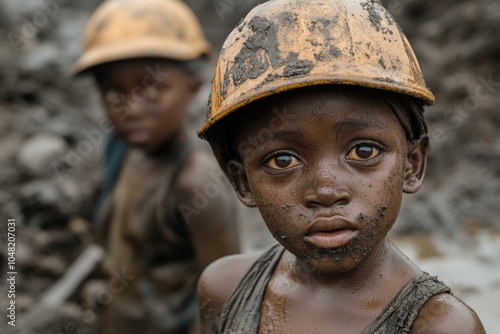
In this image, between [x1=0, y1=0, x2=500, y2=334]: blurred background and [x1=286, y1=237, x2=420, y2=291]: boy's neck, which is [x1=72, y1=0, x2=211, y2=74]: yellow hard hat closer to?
[x1=0, y1=0, x2=500, y2=334]: blurred background

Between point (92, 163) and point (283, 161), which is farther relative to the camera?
point (92, 163)

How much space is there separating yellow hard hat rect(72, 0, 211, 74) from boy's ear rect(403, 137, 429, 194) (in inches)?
80.9

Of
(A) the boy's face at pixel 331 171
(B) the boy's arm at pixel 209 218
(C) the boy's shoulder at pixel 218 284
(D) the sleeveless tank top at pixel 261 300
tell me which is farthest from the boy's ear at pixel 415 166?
(B) the boy's arm at pixel 209 218

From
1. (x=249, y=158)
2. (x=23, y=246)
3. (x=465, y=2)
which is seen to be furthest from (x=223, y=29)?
(x=249, y=158)

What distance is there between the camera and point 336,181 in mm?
1718

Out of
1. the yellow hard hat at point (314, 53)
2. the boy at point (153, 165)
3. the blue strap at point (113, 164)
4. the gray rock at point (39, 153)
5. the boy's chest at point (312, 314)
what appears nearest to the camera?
the yellow hard hat at point (314, 53)

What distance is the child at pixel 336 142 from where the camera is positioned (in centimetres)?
172

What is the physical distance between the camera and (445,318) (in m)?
1.73

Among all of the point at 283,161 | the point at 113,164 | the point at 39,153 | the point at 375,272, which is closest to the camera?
the point at 283,161

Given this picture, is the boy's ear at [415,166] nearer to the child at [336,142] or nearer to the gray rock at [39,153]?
the child at [336,142]

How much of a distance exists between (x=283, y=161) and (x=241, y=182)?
0.29m

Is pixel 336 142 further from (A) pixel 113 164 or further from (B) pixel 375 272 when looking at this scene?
(A) pixel 113 164

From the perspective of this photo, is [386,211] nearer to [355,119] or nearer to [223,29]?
[355,119]

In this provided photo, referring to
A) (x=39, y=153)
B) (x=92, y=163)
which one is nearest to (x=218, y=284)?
(x=39, y=153)
